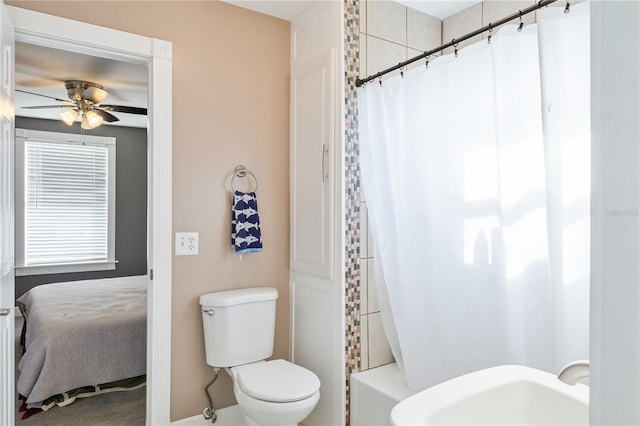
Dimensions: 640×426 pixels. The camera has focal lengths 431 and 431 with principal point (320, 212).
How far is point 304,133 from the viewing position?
2.57m

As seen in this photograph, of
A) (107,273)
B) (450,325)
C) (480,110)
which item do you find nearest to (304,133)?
(480,110)

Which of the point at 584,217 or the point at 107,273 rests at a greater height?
the point at 584,217

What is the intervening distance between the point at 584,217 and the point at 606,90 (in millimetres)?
1422

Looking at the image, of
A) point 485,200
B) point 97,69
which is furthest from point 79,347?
point 485,200

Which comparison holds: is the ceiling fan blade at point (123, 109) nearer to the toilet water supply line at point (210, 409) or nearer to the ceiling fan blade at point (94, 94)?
the ceiling fan blade at point (94, 94)

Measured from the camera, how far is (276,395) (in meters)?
1.99

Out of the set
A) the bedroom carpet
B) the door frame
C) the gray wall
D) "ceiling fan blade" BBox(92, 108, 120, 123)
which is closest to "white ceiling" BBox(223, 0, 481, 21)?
the door frame

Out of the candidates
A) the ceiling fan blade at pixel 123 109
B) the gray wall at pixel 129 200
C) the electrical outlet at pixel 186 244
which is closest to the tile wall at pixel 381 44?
the electrical outlet at pixel 186 244

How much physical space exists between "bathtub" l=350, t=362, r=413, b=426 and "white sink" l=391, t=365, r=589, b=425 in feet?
3.39

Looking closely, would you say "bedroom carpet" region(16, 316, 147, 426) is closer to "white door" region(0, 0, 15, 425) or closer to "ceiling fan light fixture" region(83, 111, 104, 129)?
"white door" region(0, 0, 15, 425)

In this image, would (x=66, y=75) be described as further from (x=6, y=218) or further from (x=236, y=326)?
(x=236, y=326)

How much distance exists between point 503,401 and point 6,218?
1917 mm

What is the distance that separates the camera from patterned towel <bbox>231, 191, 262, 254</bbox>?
2459 mm

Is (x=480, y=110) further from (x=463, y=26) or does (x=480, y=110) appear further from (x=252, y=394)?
(x=252, y=394)
